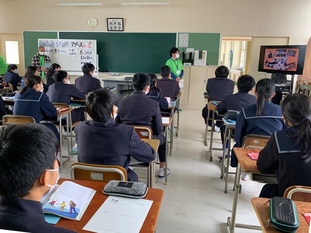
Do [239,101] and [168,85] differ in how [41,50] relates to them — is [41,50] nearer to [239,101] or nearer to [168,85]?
[168,85]

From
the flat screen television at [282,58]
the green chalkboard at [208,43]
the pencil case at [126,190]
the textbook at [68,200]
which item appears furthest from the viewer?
the green chalkboard at [208,43]

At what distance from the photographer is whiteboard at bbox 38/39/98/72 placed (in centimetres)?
745

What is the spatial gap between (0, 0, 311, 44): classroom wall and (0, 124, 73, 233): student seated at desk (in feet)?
22.6

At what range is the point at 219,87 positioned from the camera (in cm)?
428

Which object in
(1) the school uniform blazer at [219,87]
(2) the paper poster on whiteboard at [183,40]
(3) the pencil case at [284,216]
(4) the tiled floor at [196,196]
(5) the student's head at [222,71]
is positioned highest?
(2) the paper poster on whiteboard at [183,40]

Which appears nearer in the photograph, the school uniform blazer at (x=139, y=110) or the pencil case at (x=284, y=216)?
the pencil case at (x=284, y=216)

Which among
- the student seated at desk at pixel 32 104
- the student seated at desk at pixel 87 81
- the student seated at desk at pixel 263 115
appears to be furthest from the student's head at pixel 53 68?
the student seated at desk at pixel 263 115

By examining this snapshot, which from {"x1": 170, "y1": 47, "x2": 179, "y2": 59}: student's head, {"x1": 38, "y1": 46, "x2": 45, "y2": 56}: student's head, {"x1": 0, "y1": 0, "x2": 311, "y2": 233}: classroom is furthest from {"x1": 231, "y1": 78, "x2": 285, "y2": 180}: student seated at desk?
{"x1": 38, "y1": 46, "x2": 45, "y2": 56}: student's head

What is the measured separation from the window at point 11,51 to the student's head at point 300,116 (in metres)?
8.68

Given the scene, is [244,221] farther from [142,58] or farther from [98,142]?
[142,58]

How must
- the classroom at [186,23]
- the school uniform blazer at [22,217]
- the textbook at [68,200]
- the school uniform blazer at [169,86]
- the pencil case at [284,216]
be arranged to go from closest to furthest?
1. the school uniform blazer at [22,217]
2. the pencil case at [284,216]
3. the textbook at [68,200]
4. the school uniform blazer at [169,86]
5. the classroom at [186,23]

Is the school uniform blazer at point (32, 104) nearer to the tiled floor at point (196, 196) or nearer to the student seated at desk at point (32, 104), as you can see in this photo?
the student seated at desk at point (32, 104)

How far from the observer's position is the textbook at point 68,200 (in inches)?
46.2

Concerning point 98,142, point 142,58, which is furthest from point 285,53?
point 98,142
